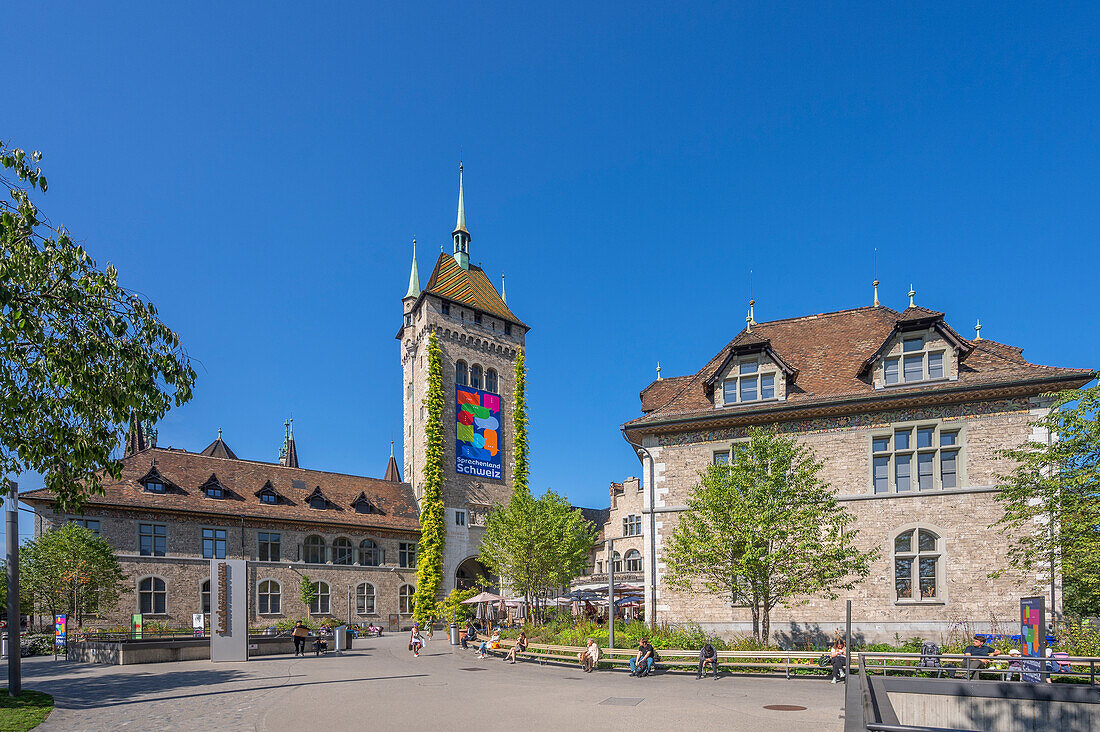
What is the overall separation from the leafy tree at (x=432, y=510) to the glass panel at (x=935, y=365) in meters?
35.2

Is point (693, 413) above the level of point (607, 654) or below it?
above

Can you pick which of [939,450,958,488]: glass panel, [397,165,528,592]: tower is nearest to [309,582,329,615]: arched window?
[397,165,528,592]: tower

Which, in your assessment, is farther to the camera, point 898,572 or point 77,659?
point 77,659

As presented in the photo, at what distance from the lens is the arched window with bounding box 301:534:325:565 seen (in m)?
47.5

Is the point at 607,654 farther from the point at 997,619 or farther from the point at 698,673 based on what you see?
the point at 997,619

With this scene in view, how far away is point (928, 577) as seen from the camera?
23.5 m

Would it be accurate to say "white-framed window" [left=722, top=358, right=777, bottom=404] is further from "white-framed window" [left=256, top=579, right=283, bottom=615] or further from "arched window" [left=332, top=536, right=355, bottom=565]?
"white-framed window" [left=256, top=579, right=283, bottom=615]

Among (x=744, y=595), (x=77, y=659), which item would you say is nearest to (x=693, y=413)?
(x=744, y=595)

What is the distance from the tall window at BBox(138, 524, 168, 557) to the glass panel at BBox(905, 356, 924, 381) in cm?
4043

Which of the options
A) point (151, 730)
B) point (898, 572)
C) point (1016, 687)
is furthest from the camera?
point (898, 572)

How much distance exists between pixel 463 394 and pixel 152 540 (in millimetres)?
22548

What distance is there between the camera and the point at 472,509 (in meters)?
53.9

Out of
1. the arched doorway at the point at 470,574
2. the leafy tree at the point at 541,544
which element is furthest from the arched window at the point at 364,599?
the leafy tree at the point at 541,544

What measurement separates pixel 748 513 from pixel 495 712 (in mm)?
10820
